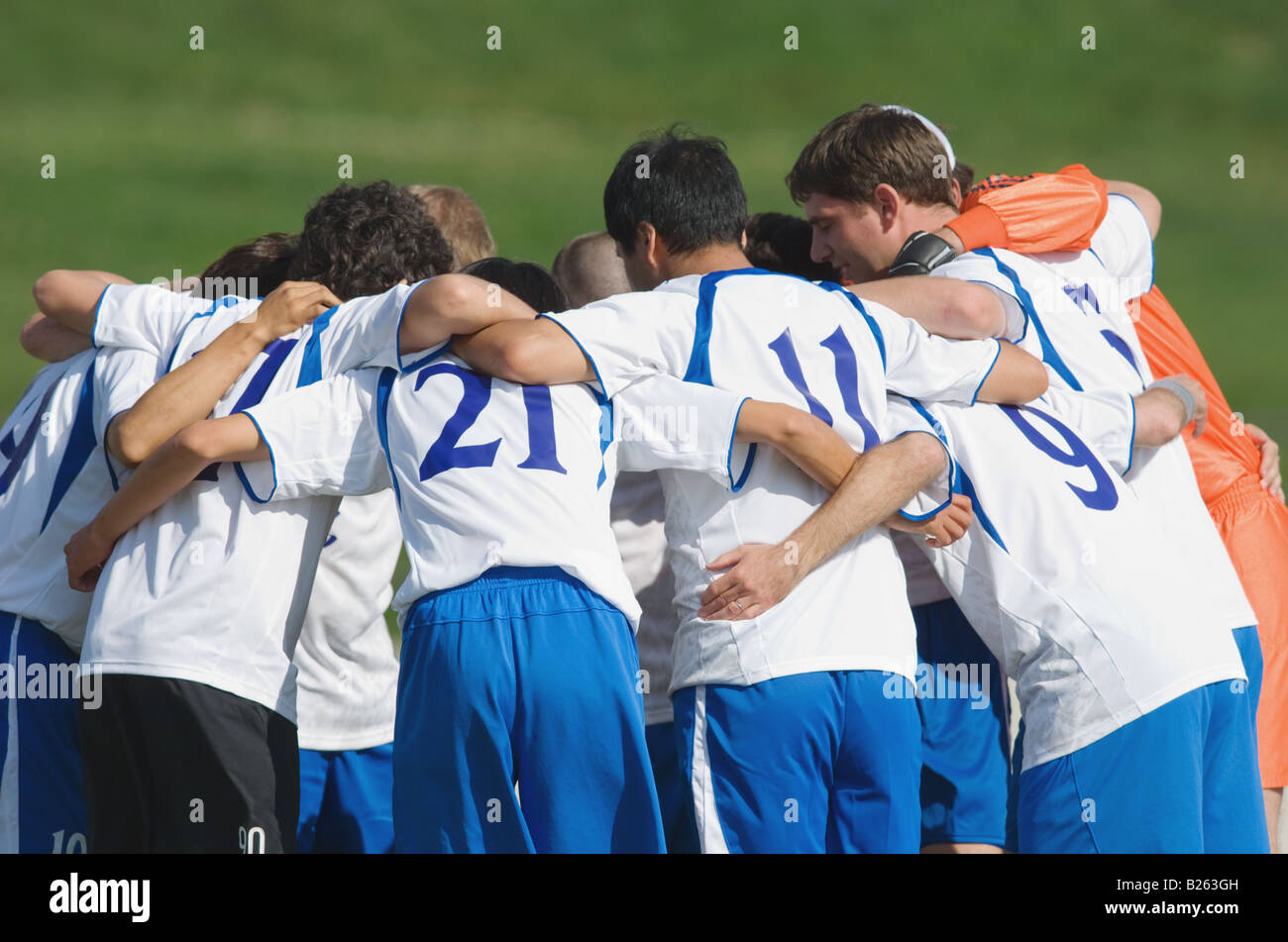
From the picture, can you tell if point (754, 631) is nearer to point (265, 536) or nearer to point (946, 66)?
point (265, 536)

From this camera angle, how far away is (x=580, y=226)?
26609mm

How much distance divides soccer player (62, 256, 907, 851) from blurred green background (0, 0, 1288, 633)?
73.0 feet

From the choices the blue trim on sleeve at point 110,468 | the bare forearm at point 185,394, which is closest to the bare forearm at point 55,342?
the blue trim on sleeve at point 110,468

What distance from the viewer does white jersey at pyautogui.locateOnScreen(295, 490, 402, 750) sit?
372cm

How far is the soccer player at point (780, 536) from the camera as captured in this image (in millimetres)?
2811

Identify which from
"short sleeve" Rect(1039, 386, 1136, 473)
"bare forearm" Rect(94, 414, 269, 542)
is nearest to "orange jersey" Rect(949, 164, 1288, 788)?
"short sleeve" Rect(1039, 386, 1136, 473)

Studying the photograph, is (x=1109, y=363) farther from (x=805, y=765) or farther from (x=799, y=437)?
(x=805, y=765)

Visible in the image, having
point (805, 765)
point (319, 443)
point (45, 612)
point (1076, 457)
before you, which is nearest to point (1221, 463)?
point (1076, 457)

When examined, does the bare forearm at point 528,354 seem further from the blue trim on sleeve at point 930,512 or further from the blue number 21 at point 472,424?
the blue trim on sleeve at point 930,512

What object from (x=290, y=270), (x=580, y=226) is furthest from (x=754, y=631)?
(x=580, y=226)

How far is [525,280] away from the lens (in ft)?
10.7

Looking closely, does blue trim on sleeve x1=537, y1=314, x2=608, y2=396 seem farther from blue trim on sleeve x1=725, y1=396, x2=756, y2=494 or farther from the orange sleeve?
the orange sleeve

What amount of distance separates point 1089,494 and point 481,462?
4.14ft

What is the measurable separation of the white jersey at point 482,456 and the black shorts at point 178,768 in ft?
1.33
